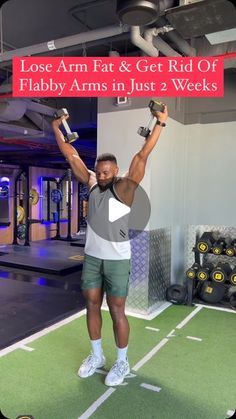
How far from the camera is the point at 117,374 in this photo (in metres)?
2.26

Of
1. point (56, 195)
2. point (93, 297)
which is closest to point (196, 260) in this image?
point (93, 297)

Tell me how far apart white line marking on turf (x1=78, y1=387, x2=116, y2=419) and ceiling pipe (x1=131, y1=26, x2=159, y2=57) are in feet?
8.31

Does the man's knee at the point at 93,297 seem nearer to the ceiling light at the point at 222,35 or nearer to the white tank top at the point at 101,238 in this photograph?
the white tank top at the point at 101,238

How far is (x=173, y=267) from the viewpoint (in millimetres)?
4203

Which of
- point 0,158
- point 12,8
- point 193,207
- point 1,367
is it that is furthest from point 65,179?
point 1,367

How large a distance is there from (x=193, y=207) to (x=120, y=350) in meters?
2.45

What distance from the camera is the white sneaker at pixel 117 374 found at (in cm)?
224

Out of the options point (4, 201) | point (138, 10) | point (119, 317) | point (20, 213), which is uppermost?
point (138, 10)

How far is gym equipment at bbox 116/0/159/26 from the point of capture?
6.70 ft

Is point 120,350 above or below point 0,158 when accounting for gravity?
below

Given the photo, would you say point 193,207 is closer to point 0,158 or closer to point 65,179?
point 0,158

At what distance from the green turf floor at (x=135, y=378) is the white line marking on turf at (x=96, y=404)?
0.9 inches

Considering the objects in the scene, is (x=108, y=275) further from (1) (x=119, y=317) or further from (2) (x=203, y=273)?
(2) (x=203, y=273)

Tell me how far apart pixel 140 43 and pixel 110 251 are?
1658 millimetres
